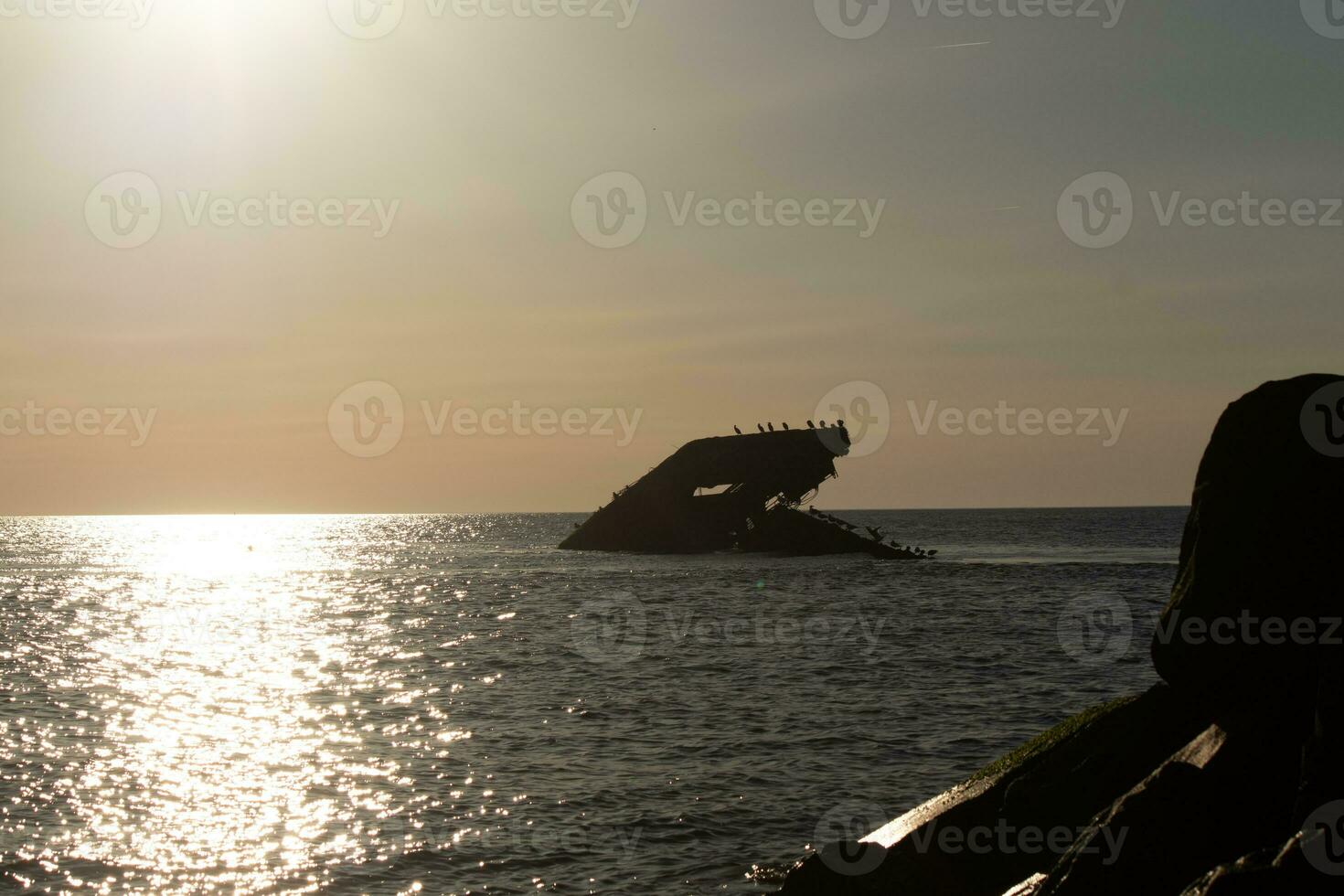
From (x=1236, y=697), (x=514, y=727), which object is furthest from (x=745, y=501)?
(x=1236, y=697)

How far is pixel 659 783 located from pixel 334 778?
181 inches

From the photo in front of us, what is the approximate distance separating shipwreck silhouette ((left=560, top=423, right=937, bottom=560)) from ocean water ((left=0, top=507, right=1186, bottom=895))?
15.6m

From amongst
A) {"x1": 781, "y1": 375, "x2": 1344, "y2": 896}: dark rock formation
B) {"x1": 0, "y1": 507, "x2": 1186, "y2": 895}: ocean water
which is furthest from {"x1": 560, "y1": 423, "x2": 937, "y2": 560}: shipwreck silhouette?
{"x1": 781, "y1": 375, "x2": 1344, "y2": 896}: dark rock formation

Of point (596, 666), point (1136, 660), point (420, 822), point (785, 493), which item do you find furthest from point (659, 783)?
point (785, 493)

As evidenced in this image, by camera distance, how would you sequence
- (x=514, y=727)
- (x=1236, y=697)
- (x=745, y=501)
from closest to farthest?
1. (x=1236, y=697)
2. (x=514, y=727)
3. (x=745, y=501)

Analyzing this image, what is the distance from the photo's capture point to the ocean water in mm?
13250

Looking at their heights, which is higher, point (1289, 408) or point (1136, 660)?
point (1289, 408)

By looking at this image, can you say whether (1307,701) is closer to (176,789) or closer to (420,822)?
(420,822)

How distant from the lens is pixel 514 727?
20.5 metres

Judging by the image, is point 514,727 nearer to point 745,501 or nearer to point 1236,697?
point 1236,697

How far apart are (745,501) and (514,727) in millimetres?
46735

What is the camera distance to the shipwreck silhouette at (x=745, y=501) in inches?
2496

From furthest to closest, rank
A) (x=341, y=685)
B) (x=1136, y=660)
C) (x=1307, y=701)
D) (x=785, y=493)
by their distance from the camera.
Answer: (x=785, y=493)
(x=1136, y=660)
(x=341, y=685)
(x=1307, y=701)

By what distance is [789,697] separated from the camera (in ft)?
75.9
